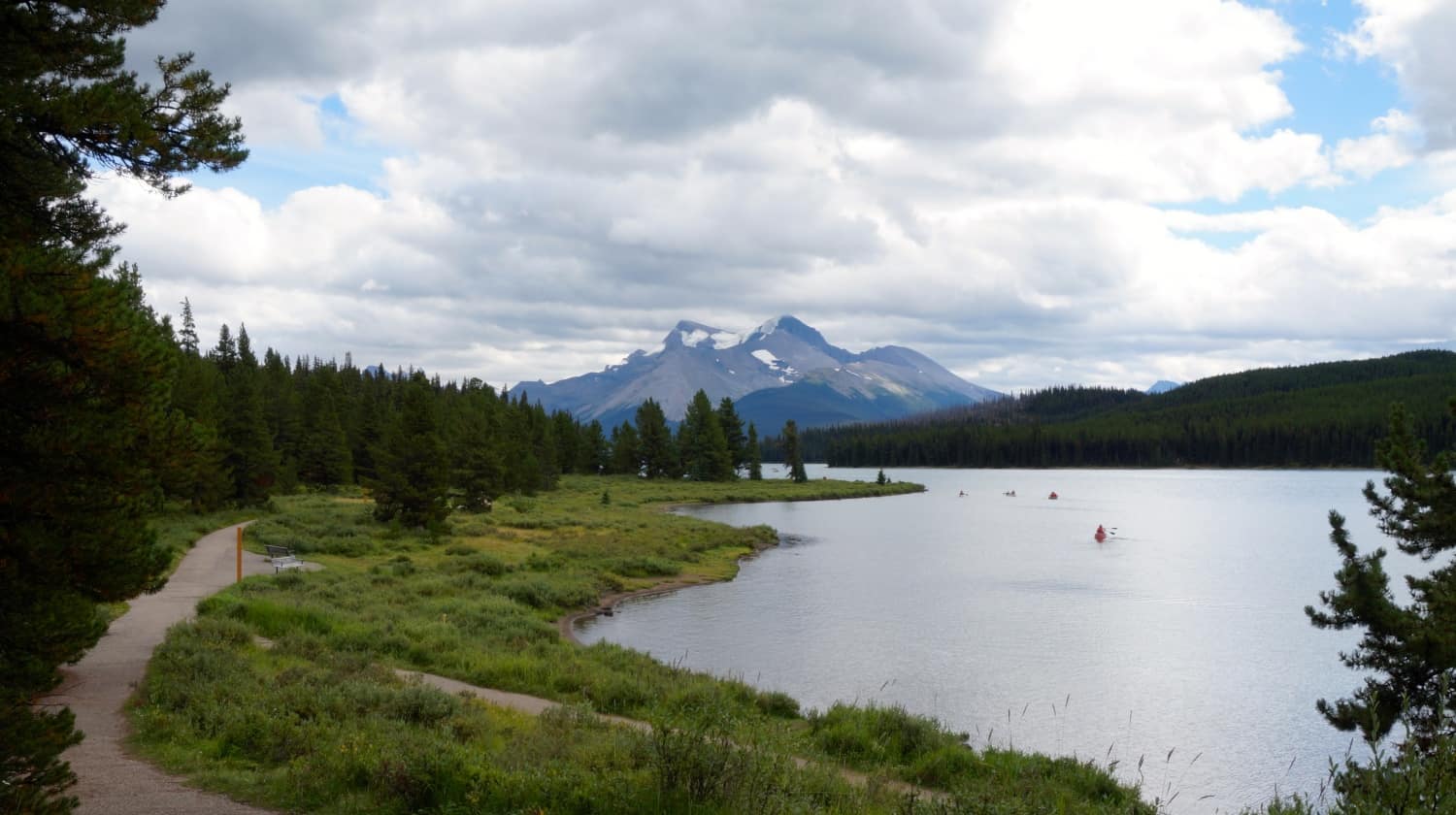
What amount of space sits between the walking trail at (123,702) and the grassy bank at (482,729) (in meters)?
0.36

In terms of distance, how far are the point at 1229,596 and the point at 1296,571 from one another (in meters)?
9.99

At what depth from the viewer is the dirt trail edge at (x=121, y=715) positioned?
9.76 m

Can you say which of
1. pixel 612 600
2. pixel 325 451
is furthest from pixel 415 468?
pixel 325 451

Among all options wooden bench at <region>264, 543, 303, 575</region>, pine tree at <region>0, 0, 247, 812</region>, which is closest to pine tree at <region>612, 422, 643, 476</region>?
wooden bench at <region>264, 543, 303, 575</region>

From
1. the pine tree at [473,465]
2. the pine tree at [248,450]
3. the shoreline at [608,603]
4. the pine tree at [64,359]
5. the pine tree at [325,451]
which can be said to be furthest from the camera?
the pine tree at [325,451]

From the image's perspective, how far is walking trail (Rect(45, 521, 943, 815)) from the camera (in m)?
9.80

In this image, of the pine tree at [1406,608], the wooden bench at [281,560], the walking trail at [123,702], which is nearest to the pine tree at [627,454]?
the wooden bench at [281,560]

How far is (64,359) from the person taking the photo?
6.96 m

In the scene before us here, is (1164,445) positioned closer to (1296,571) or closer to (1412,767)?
(1296,571)

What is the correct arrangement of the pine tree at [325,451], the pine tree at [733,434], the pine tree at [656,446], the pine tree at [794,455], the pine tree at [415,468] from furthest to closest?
1. the pine tree at [794,455]
2. the pine tree at [733,434]
3. the pine tree at [656,446]
4. the pine tree at [325,451]
5. the pine tree at [415,468]

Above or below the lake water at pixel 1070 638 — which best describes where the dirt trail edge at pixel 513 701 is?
above

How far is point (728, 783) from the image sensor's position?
8805 millimetres

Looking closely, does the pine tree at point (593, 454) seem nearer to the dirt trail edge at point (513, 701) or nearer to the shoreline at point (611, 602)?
the shoreline at point (611, 602)

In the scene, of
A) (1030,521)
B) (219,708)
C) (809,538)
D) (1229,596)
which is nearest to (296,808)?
(219,708)
